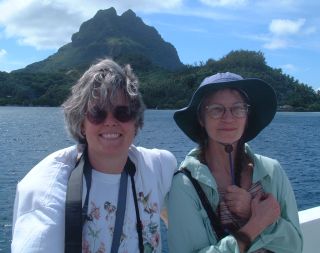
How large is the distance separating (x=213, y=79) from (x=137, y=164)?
65 centimetres

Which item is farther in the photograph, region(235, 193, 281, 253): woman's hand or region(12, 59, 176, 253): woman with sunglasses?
region(235, 193, 281, 253): woman's hand

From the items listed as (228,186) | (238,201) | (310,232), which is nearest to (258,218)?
(238,201)

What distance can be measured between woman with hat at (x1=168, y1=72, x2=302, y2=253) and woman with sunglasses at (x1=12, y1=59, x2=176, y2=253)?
17 cm

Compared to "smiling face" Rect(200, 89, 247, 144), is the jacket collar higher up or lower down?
lower down

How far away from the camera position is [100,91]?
7.50 ft

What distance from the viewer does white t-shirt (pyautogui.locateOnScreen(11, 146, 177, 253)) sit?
2012 mm

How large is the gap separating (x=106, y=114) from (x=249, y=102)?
0.95 metres

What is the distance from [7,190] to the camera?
16.1 metres

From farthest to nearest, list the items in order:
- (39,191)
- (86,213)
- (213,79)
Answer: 1. (213,79)
2. (86,213)
3. (39,191)

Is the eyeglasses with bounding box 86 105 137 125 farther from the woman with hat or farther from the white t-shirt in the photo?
the woman with hat

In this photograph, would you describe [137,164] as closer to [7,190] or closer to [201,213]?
[201,213]

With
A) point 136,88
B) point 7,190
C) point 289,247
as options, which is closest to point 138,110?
point 136,88

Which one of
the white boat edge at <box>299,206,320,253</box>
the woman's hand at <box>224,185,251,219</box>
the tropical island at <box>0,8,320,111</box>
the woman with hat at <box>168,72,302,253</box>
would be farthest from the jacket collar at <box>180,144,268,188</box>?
the tropical island at <box>0,8,320,111</box>

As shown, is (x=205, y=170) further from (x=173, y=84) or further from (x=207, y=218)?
(x=173, y=84)
